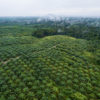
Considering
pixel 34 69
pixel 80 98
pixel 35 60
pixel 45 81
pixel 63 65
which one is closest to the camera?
pixel 80 98

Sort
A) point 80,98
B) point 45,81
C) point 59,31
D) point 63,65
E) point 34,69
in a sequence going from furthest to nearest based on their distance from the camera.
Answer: point 59,31
point 63,65
point 34,69
point 45,81
point 80,98

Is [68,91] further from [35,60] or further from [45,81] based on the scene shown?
[35,60]

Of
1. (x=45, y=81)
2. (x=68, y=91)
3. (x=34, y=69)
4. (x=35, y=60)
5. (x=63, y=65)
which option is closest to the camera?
(x=68, y=91)

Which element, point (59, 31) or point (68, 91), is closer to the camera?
point (68, 91)

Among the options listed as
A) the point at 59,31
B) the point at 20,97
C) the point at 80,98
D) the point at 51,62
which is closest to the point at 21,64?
the point at 51,62

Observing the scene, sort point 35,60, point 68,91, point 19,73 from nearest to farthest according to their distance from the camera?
point 68,91 → point 19,73 → point 35,60

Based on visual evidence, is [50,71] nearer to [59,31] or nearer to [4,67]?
[4,67]

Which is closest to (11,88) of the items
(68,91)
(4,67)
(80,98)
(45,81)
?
(45,81)

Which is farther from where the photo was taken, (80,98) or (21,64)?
(21,64)
